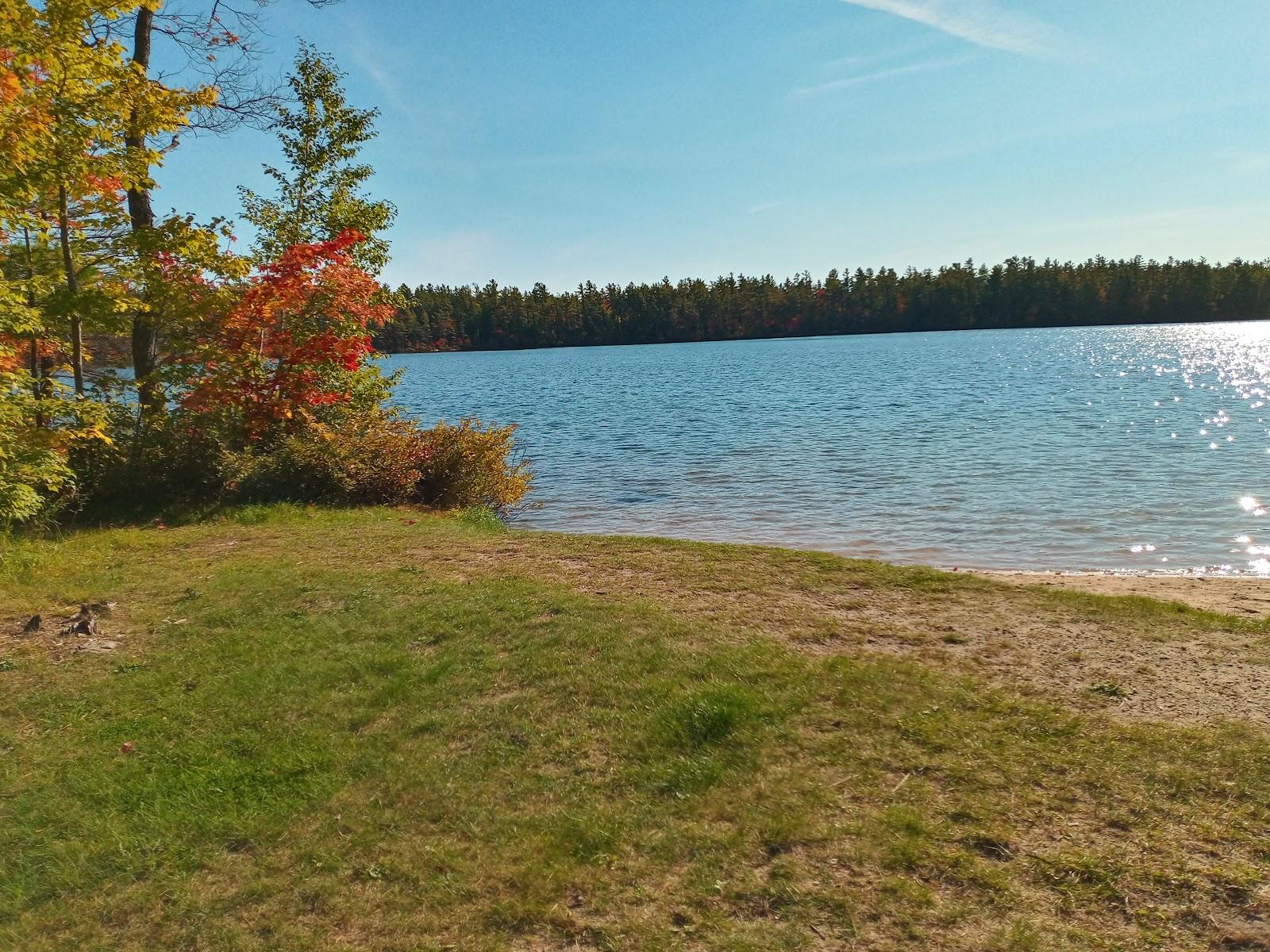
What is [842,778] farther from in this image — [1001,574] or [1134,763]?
[1001,574]

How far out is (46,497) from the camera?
1153cm

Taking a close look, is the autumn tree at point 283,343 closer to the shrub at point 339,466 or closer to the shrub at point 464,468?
the shrub at point 339,466

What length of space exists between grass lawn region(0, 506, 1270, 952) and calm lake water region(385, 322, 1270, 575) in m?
6.30

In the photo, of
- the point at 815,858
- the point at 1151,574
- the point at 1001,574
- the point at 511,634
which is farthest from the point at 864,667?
the point at 1151,574

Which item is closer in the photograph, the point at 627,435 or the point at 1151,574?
the point at 1151,574

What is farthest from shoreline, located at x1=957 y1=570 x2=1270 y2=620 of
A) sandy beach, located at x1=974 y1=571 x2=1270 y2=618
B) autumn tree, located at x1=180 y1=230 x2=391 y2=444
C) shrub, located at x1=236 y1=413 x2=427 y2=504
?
autumn tree, located at x1=180 y1=230 x2=391 y2=444

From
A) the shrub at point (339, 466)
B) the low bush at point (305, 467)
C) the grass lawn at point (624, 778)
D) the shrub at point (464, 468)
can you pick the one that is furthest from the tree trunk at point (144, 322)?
the grass lawn at point (624, 778)

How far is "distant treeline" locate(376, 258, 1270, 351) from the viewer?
125625mm

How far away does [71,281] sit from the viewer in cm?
1098

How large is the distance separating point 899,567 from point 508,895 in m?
6.56

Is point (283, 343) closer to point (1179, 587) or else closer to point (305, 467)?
point (305, 467)

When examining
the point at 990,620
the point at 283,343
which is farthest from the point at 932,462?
the point at 283,343

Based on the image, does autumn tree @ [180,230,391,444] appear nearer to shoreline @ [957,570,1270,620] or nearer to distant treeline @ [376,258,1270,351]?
shoreline @ [957,570,1270,620]

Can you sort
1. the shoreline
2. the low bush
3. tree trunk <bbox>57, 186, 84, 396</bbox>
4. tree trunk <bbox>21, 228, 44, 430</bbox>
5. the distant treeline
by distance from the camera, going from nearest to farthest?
the shoreline < tree trunk <bbox>21, 228, 44, 430</bbox> < tree trunk <bbox>57, 186, 84, 396</bbox> < the low bush < the distant treeline
